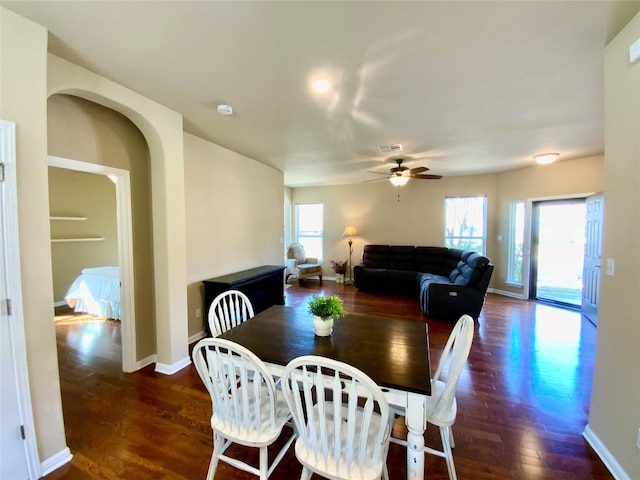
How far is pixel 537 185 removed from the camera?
17.3 feet

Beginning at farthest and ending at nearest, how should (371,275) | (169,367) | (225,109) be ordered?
1. (371,275)
2. (169,367)
3. (225,109)

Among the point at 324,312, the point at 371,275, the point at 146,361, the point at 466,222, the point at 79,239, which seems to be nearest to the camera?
the point at 324,312

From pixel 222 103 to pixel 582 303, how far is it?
6.15m

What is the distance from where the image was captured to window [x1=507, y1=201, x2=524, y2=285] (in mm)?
5605

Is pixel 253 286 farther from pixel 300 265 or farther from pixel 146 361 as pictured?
pixel 300 265

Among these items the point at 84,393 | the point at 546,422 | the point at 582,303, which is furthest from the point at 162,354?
the point at 582,303

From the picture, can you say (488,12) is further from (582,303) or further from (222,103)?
(582,303)

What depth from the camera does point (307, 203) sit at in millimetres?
7781

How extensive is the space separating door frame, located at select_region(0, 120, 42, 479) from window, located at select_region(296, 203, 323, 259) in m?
6.40

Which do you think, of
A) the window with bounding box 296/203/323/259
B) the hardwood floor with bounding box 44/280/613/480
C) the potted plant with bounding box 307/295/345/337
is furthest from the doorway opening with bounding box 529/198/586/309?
the potted plant with bounding box 307/295/345/337

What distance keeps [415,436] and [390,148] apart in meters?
3.53

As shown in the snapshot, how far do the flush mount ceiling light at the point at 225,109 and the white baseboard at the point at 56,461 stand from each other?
9.14 feet

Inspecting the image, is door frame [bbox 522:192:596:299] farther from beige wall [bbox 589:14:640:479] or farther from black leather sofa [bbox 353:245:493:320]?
beige wall [bbox 589:14:640:479]

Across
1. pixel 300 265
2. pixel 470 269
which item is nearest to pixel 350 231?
pixel 300 265
